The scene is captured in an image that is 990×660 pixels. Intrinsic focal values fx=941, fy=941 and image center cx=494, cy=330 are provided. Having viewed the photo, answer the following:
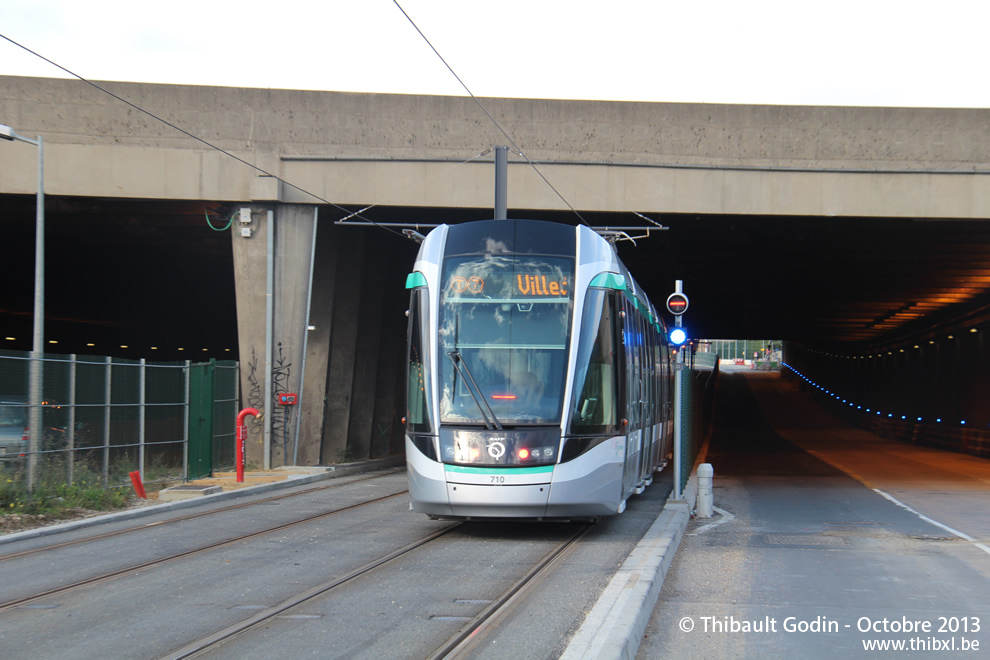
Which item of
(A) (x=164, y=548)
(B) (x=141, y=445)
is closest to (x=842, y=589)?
(A) (x=164, y=548)

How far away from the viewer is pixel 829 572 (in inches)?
392

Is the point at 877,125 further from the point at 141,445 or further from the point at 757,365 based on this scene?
the point at 757,365

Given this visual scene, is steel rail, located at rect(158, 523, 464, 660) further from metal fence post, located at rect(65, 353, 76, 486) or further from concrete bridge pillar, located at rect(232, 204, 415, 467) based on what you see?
concrete bridge pillar, located at rect(232, 204, 415, 467)

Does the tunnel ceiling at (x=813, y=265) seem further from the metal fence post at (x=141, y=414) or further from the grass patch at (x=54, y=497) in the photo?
the grass patch at (x=54, y=497)

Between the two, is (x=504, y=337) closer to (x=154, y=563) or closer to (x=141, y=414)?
(x=154, y=563)

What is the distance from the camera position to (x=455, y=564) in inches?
382

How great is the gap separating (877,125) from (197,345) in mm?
45294

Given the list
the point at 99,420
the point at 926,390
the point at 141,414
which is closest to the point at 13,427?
the point at 99,420

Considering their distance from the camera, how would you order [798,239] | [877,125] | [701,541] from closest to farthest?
[701,541]
[877,125]
[798,239]

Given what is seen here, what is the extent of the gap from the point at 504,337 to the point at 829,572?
14.4 feet

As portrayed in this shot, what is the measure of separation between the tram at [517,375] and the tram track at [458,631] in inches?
33.2

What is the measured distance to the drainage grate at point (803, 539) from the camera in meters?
12.1

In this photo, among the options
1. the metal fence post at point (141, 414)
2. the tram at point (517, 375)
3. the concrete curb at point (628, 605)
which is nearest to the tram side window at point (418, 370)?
the tram at point (517, 375)

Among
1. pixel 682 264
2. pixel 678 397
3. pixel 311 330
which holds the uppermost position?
pixel 682 264
